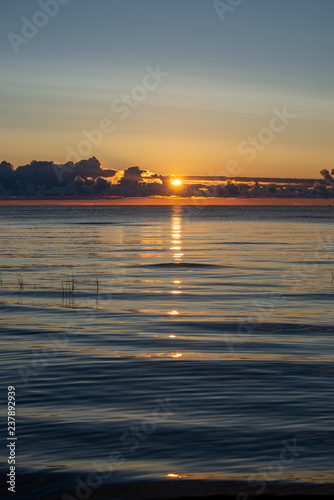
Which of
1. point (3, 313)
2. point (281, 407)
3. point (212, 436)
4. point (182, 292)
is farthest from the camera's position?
point (182, 292)

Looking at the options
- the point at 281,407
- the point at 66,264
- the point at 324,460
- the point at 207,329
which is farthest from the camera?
the point at 66,264

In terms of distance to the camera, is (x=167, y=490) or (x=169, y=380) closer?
(x=167, y=490)

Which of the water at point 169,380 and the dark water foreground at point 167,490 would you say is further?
the water at point 169,380

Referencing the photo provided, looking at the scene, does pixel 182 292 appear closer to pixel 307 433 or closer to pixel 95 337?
pixel 95 337

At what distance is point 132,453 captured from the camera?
12.4 metres

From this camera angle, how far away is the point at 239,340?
2333cm

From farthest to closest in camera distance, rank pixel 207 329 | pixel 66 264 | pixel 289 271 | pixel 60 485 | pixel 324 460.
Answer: pixel 66 264, pixel 289 271, pixel 207 329, pixel 324 460, pixel 60 485

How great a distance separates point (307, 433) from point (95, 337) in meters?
11.9

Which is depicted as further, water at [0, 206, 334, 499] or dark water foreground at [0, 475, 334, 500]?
water at [0, 206, 334, 499]

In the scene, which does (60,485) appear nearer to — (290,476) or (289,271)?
(290,476)

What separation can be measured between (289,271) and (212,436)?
3593 centimetres

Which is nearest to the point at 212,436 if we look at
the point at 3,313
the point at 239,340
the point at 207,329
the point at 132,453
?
the point at 132,453

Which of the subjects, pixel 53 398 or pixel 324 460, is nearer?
pixel 324 460

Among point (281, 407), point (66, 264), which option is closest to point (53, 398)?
point (281, 407)
